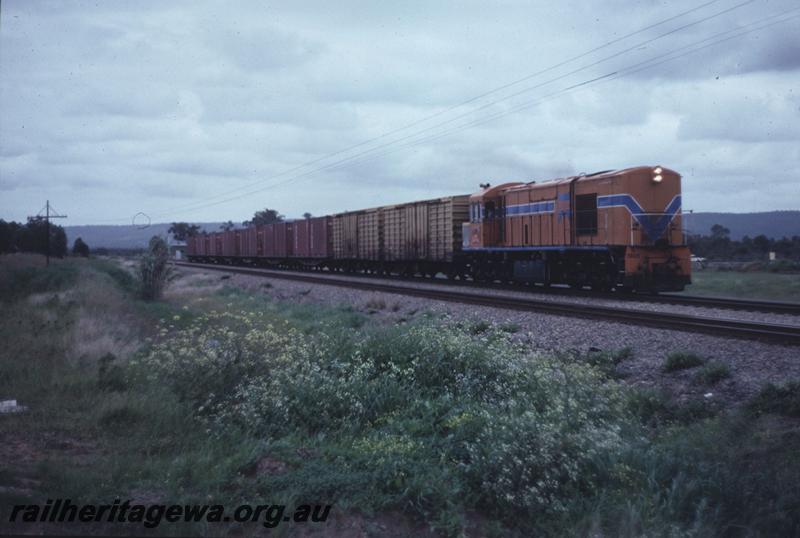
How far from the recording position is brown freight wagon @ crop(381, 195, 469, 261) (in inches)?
1156

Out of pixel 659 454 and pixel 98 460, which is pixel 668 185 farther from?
pixel 98 460

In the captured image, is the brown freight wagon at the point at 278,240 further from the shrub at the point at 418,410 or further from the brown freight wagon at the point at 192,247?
the shrub at the point at 418,410

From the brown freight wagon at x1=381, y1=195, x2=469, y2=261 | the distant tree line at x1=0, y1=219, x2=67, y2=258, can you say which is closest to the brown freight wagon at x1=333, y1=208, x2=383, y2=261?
the brown freight wagon at x1=381, y1=195, x2=469, y2=261

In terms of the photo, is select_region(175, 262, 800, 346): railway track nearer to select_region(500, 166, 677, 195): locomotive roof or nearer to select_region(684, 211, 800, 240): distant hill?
select_region(500, 166, 677, 195): locomotive roof

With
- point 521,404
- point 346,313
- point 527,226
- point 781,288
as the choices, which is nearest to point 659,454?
point 521,404

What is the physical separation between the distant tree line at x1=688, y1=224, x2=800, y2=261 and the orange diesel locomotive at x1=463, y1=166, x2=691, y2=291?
37.4 m

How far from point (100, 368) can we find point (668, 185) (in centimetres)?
1694

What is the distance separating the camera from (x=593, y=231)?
20.5 m

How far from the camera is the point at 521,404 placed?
765 centimetres

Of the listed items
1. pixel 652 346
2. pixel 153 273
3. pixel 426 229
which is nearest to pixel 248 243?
pixel 426 229

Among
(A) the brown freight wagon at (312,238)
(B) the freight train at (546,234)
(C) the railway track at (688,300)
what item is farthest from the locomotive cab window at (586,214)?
(A) the brown freight wagon at (312,238)

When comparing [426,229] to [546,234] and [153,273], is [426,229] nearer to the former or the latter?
[546,234]

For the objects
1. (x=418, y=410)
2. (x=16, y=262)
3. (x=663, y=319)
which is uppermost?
(x=16, y=262)

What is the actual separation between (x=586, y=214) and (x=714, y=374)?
1282 centimetres
